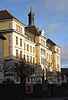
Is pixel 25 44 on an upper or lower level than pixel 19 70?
upper

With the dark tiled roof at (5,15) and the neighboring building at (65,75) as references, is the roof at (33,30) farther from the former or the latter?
the neighboring building at (65,75)

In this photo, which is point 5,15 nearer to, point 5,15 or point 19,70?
point 5,15

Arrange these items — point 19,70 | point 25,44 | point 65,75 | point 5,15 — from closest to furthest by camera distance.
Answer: point 19,70, point 5,15, point 25,44, point 65,75

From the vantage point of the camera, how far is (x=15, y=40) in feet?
186

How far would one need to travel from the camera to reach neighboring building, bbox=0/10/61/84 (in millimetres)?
55719

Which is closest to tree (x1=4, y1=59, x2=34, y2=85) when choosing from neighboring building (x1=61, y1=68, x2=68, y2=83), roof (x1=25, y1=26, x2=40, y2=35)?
roof (x1=25, y1=26, x2=40, y2=35)

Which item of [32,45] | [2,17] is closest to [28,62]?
[32,45]

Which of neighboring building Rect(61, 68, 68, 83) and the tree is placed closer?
the tree

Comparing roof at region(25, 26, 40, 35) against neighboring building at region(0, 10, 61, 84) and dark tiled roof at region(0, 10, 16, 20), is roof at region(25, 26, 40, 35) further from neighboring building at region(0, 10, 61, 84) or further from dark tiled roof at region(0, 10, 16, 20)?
dark tiled roof at region(0, 10, 16, 20)

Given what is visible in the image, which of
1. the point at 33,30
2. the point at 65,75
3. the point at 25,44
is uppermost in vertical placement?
the point at 33,30

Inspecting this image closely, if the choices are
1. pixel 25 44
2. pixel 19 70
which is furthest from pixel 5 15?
pixel 19 70

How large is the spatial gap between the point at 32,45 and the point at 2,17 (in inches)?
608

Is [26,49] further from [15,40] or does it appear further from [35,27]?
[35,27]

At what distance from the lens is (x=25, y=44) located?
6375 centimetres
